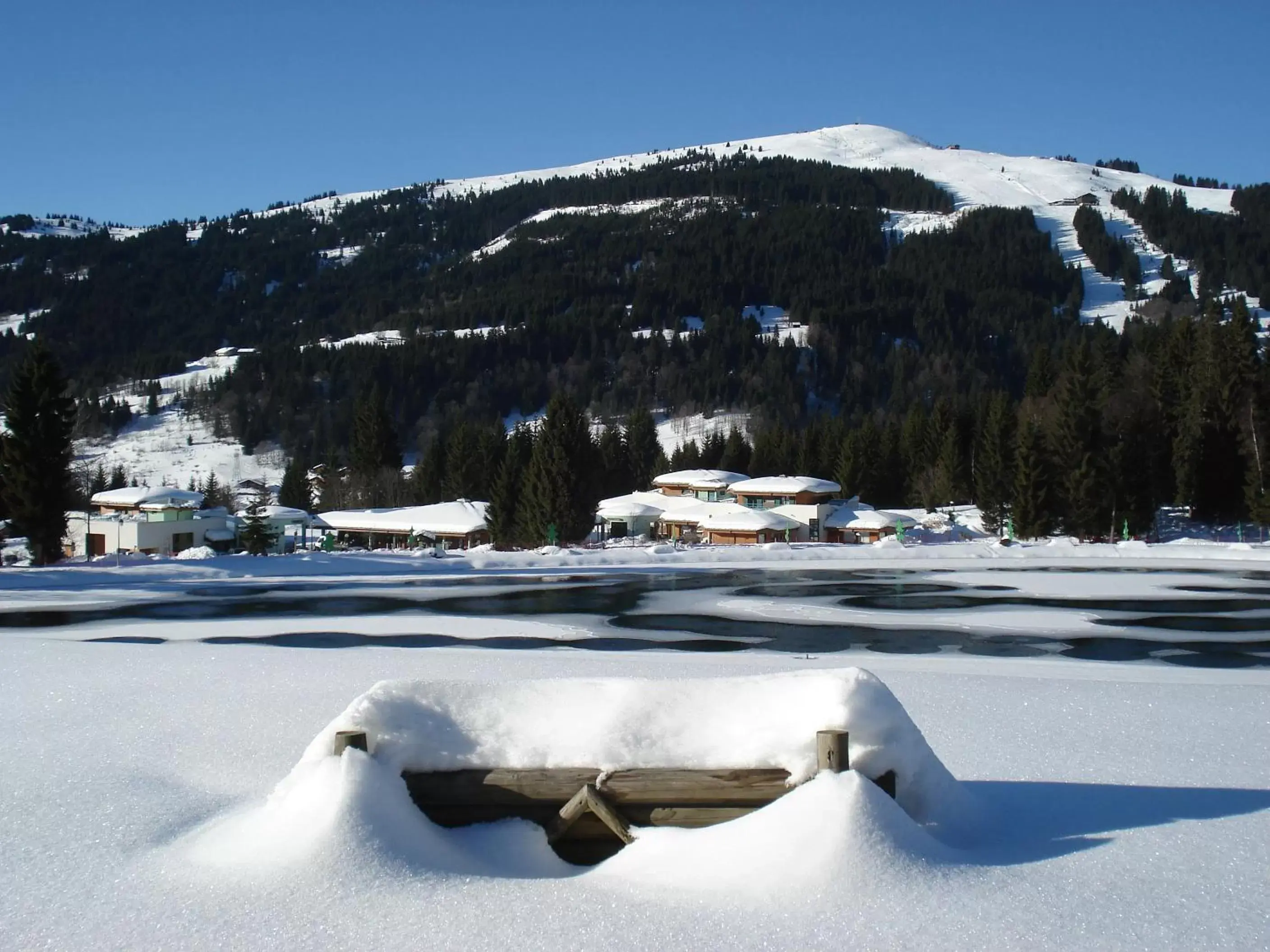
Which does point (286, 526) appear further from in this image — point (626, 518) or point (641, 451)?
point (641, 451)

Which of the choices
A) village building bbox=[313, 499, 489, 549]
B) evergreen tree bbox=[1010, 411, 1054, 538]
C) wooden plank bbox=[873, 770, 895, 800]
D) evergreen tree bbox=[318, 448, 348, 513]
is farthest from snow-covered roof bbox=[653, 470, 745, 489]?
wooden plank bbox=[873, 770, 895, 800]

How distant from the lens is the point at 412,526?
63.9m

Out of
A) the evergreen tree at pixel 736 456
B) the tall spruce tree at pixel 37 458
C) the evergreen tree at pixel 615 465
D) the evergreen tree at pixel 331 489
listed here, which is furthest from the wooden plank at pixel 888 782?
the evergreen tree at pixel 736 456

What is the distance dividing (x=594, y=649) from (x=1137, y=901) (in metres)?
11.2

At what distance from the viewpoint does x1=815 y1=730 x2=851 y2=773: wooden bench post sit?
199 inches

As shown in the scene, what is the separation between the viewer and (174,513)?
181 feet

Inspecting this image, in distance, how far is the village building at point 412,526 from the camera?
6319 centimetres

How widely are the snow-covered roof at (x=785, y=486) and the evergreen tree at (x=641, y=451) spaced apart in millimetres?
26489

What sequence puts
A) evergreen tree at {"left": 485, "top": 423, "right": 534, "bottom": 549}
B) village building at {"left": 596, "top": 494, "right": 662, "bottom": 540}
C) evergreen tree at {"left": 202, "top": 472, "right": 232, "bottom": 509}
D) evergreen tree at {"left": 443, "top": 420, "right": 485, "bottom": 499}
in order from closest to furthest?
evergreen tree at {"left": 485, "top": 423, "right": 534, "bottom": 549}, village building at {"left": 596, "top": 494, "right": 662, "bottom": 540}, evergreen tree at {"left": 443, "top": 420, "right": 485, "bottom": 499}, evergreen tree at {"left": 202, "top": 472, "right": 232, "bottom": 509}

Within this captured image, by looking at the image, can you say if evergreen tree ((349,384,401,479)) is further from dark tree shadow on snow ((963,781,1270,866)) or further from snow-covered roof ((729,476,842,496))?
dark tree shadow on snow ((963,781,1270,866))

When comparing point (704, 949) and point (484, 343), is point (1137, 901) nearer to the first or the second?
point (704, 949)

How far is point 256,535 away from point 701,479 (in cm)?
3151

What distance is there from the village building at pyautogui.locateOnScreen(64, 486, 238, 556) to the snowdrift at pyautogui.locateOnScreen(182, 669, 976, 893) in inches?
1933

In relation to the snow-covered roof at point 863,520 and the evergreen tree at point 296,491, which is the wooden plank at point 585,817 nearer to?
the snow-covered roof at point 863,520
